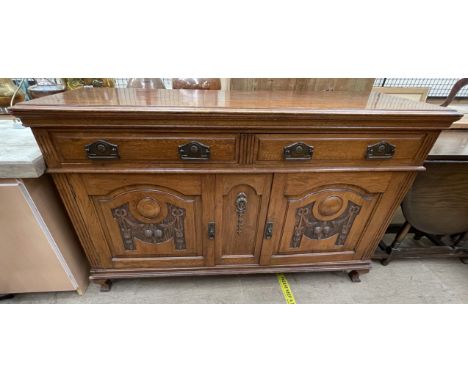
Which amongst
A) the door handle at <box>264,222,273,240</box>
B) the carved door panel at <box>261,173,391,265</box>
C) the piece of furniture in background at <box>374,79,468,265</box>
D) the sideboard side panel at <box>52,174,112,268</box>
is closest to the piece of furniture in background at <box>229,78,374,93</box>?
the piece of furniture in background at <box>374,79,468,265</box>

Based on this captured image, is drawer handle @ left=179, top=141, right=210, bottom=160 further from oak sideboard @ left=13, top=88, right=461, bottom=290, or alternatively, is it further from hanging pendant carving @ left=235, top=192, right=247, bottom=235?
hanging pendant carving @ left=235, top=192, right=247, bottom=235

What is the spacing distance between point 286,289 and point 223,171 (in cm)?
80

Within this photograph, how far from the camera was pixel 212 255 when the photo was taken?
1057 millimetres

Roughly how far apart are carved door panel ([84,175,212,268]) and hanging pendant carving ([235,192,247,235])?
0.42 ft

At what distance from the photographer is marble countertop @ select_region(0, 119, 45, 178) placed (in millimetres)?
717

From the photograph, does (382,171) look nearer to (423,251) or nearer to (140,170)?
(423,251)

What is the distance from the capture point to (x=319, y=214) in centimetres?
99

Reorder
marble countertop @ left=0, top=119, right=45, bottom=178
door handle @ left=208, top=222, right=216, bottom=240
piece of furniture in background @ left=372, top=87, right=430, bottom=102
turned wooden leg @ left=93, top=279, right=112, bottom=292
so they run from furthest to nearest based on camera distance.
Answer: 1. piece of furniture in background @ left=372, top=87, right=430, bottom=102
2. turned wooden leg @ left=93, top=279, right=112, bottom=292
3. door handle @ left=208, top=222, right=216, bottom=240
4. marble countertop @ left=0, top=119, right=45, bottom=178

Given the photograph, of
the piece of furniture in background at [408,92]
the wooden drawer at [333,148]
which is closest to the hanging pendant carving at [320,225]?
the wooden drawer at [333,148]

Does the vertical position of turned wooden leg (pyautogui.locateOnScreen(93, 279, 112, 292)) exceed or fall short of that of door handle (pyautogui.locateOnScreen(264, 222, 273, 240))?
it falls short

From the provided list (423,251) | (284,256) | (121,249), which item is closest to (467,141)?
(423,251)

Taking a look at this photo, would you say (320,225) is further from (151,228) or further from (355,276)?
(151,228)

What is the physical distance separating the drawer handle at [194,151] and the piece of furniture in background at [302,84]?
2.08 ft

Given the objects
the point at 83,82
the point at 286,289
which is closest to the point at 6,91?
the point at 83,82
